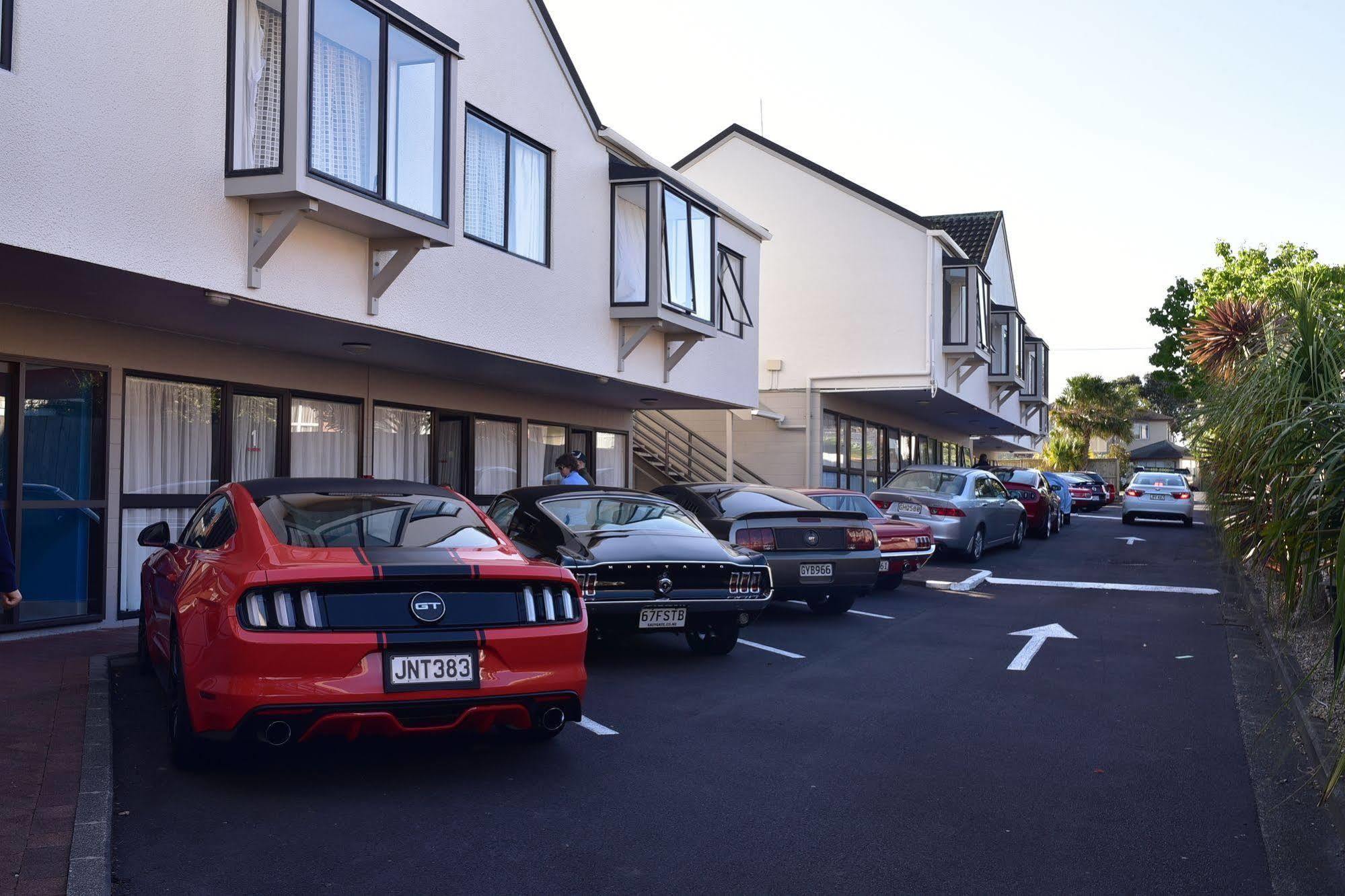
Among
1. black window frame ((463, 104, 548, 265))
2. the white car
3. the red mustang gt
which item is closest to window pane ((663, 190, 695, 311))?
black window frame ((463, 104, 548, 265))

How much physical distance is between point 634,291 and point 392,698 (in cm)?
1098

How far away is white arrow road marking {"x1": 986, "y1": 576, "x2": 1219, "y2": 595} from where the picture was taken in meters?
15.5

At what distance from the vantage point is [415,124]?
1071 centimetres

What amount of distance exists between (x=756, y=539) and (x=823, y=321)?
1526 centimetres

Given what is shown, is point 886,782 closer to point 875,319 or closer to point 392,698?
point 392,698

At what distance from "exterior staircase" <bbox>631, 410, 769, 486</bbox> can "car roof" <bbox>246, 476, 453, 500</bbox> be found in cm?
1716

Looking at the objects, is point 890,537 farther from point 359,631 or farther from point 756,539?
point 359,631

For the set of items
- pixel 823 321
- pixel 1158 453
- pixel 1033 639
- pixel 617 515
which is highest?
pixel 823 321

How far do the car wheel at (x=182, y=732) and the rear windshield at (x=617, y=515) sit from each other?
358 centimetres

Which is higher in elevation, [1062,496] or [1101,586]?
[1062,496]

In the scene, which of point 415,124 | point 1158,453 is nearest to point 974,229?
point 415,124

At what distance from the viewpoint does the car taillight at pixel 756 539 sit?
37.4ft

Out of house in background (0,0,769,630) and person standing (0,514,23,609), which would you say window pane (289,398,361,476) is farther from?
person standing (0,514,23,609)

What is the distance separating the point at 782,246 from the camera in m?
26.5
